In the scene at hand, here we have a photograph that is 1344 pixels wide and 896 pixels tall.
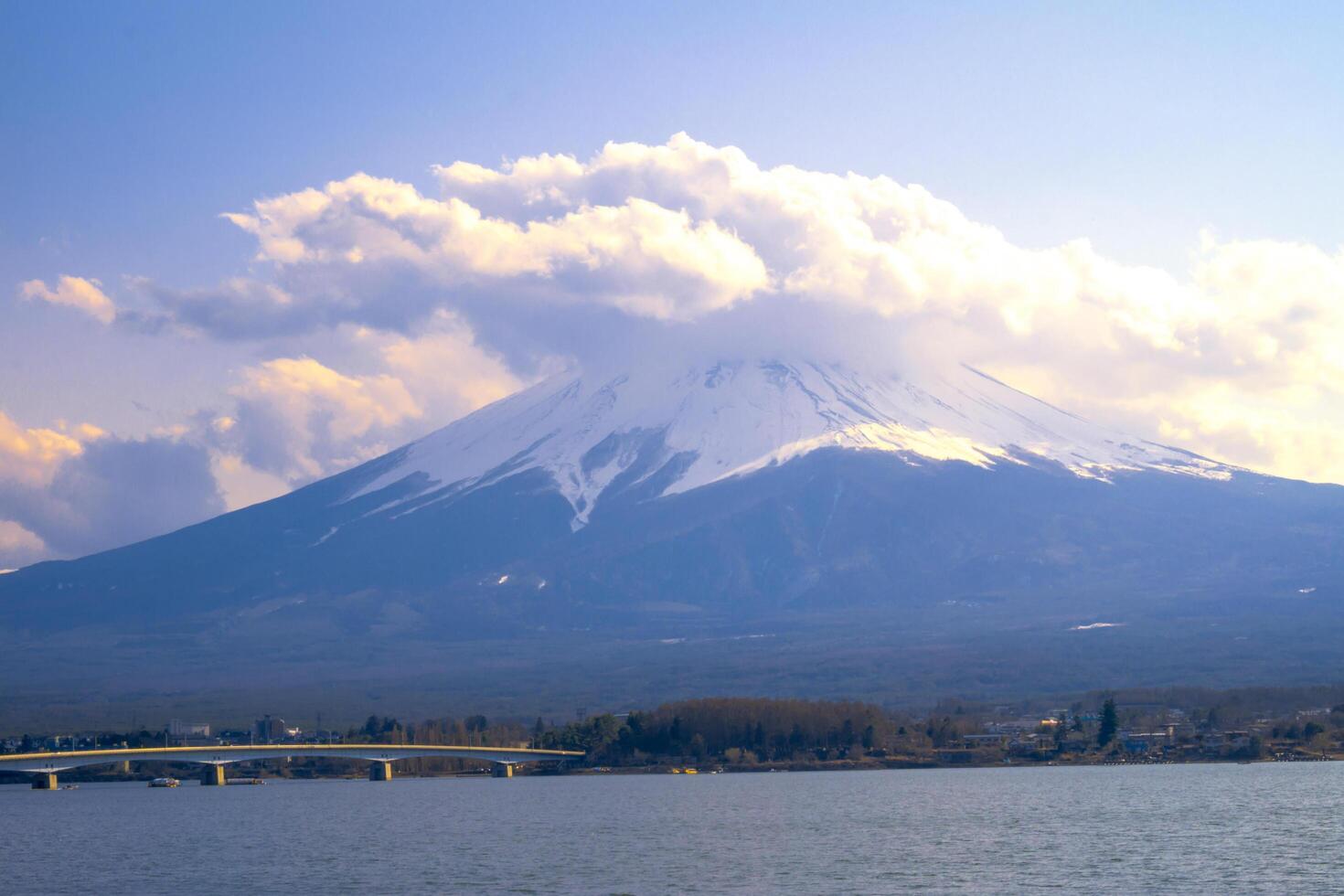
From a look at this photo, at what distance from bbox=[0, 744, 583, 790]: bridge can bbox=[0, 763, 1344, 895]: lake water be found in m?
5.65

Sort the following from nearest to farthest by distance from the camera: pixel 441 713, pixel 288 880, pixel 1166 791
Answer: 1. pixel 288 880
2. pixel 1166 791
3. pixel 441 713

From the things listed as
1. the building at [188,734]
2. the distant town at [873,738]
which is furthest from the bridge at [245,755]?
the building at [188,734]

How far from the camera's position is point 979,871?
53.0 meters

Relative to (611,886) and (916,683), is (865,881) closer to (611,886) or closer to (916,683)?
(611,886)

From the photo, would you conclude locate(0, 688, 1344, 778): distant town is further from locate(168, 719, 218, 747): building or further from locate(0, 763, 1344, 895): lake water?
locate(0, 763, 1344, 895): lake water

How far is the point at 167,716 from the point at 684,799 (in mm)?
103930

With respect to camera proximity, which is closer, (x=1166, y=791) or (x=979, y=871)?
(x=979, y=871)

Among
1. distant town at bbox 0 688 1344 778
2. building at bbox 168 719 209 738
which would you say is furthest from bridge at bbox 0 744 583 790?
building at bbox 168 719 209 738

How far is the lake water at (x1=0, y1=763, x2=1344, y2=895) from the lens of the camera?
5219cm

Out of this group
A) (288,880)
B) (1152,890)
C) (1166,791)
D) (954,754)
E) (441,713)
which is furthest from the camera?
(441,713)

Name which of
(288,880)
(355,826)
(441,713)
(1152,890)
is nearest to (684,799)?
(355,826)

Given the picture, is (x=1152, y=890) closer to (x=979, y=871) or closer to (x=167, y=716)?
(x=979, y=871)

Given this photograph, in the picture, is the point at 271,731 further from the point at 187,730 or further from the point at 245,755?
the point at 245,755

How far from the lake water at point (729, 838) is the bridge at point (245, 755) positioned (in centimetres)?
565
